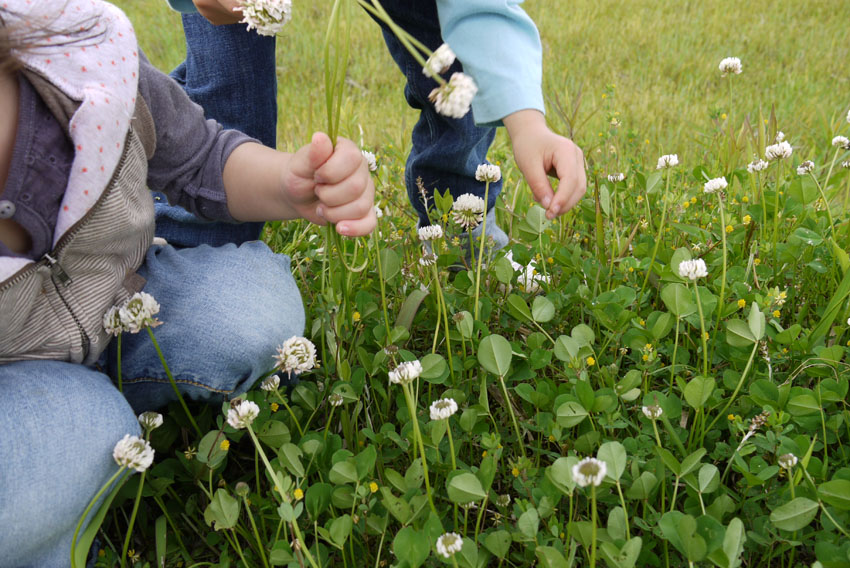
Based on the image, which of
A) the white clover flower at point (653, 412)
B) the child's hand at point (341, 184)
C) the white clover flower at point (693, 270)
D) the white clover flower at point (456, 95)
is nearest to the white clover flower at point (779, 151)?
the white clover flower at point (693, 270)

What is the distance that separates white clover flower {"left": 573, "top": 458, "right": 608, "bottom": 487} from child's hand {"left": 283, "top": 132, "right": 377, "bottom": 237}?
0.40 m

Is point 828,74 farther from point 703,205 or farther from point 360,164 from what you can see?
point 360,164

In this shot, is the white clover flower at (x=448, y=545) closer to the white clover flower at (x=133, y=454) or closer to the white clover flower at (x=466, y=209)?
the white clover flower at (x=133, y=454)

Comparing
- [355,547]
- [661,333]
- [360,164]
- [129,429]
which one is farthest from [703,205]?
[129,429]

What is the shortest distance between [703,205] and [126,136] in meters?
1.17

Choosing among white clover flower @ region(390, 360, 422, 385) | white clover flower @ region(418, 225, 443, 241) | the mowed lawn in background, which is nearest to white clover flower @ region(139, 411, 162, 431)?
white clover flower @ region(390, 360, 422, 385)

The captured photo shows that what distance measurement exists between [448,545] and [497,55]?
0.69 meters

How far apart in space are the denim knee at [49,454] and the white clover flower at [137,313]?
115 millimetres

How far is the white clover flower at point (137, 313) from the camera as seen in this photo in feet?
3.23

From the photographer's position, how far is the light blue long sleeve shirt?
1097 millimetres

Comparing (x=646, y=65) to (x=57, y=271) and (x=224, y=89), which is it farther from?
(x=57, y=271)

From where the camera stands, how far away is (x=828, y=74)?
3.04 metres

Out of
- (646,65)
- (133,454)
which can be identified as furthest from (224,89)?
(646,65)

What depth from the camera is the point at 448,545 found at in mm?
789
